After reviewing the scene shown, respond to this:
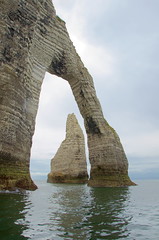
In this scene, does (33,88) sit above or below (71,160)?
above

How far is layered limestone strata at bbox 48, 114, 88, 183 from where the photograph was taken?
3791 cm

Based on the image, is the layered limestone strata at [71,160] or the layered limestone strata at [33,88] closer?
the layered limestone strata at [33,88]

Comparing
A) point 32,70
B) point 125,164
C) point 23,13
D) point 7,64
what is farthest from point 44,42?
point 125,164

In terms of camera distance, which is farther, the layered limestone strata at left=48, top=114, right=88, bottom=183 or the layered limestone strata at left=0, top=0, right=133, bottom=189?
the layered limestone strata at left=48, top=114, right=88, bottom=183

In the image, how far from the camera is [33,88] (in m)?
18.5

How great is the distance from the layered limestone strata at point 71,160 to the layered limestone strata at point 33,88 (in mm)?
11904

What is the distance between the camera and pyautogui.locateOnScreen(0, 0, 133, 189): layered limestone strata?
12180mm

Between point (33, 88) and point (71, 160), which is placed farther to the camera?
point (71, 160)

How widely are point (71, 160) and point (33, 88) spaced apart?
74.8 feet

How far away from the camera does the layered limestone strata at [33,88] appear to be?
12.2 metres

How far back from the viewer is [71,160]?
38781 mm

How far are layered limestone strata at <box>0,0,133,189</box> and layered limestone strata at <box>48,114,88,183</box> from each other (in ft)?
39.1

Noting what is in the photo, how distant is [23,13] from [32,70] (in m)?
4.82

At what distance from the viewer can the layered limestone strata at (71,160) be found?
124 feet
